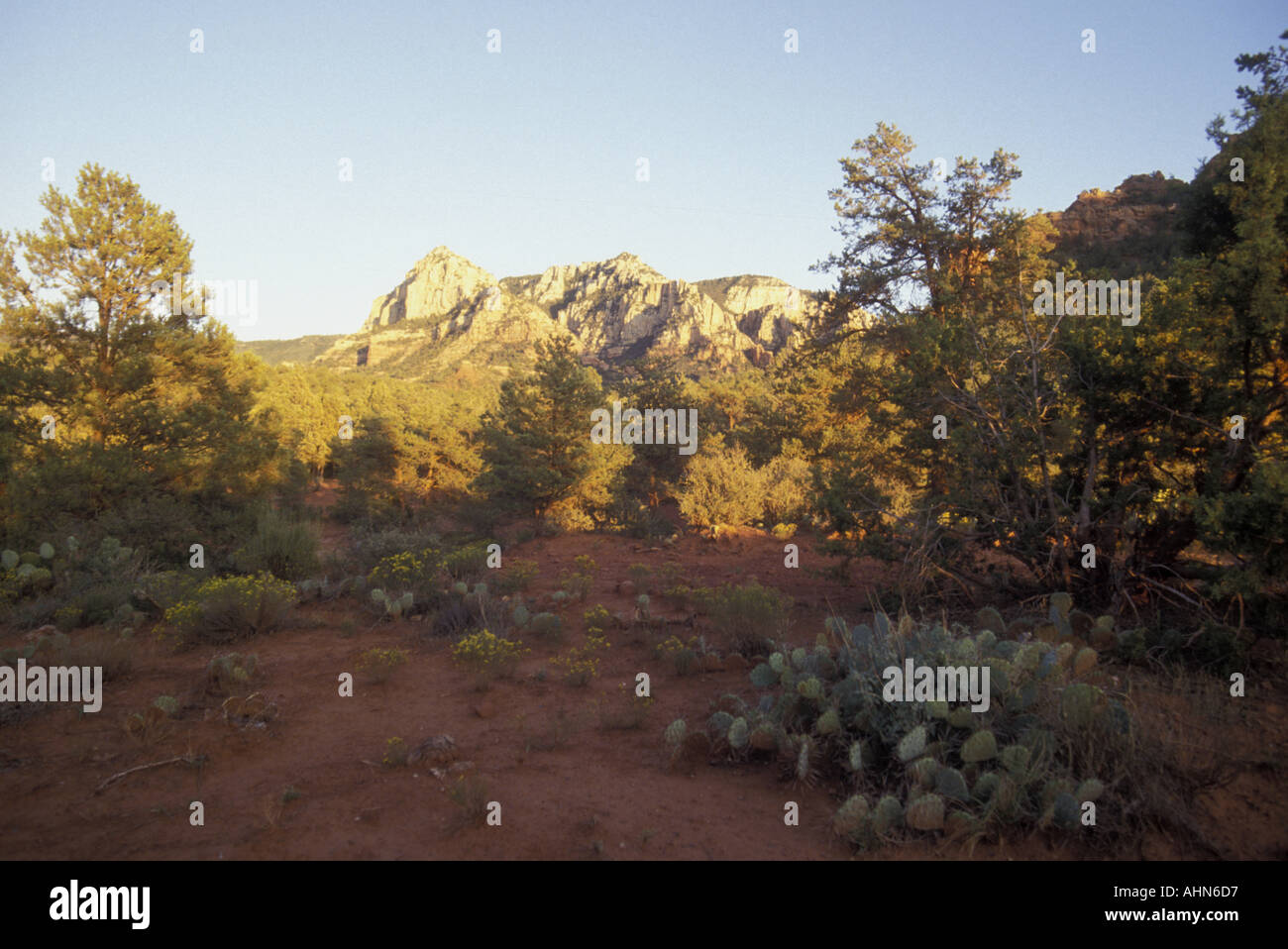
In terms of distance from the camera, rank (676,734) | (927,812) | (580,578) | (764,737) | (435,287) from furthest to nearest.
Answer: (435,287)
(580,578)
(676,734)
(764,737)
(927,812)

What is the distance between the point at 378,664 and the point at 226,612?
243cm

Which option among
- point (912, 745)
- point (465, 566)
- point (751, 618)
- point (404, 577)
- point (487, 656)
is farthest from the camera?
point (465, 566)

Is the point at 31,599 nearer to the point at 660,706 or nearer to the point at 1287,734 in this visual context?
the point at 660,706

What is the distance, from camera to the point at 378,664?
648cm

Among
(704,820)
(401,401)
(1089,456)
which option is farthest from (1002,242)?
(401,401)

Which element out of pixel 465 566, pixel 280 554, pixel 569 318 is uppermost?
pixel 569 318

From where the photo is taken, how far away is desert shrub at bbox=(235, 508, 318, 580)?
1012 centimetres

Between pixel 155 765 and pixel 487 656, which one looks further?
pixel 487 656

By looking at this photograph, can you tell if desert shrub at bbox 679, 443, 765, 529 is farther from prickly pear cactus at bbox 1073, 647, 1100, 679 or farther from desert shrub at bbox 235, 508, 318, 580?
prickly pear cactus at bbox 1073, 647, 1100, 679

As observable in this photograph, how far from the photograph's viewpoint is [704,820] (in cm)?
391

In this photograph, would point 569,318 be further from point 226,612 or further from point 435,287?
point 226,612

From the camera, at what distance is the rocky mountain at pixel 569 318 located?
69.1m

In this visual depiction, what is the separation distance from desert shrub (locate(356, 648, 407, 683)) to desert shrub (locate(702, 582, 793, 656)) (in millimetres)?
3336

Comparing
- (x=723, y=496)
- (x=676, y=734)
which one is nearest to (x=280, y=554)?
(x=676, y=734)
